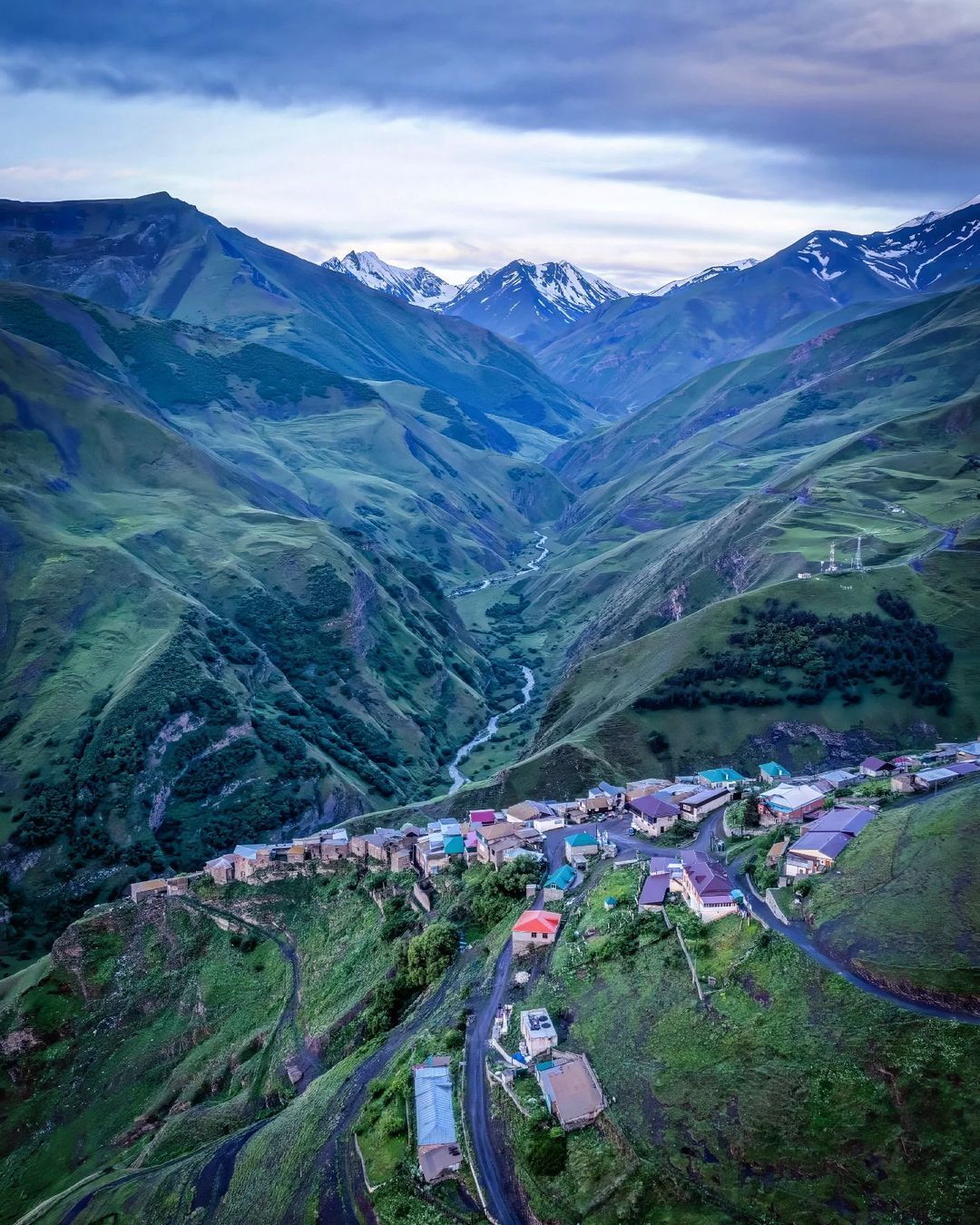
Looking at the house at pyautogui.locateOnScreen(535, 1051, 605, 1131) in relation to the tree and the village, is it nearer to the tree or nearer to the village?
the village

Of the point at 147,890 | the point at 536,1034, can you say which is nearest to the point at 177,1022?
the point at 147,890

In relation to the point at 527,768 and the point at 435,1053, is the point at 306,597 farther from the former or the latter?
the point at 435,1053

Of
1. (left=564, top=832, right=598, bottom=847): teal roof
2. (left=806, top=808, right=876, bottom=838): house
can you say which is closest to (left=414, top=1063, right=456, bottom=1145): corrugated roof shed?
(left=564, top=832, right=598, bottom=847): teal roof

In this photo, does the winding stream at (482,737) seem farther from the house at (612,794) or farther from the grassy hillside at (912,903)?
the grassy hillside at (912,903)

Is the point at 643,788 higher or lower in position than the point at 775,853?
lower

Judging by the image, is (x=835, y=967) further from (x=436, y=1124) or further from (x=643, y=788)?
(x=643, y=788)

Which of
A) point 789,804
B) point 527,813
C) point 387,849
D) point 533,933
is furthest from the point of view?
point 527,813

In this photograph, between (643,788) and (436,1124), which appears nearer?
(436,1124)
